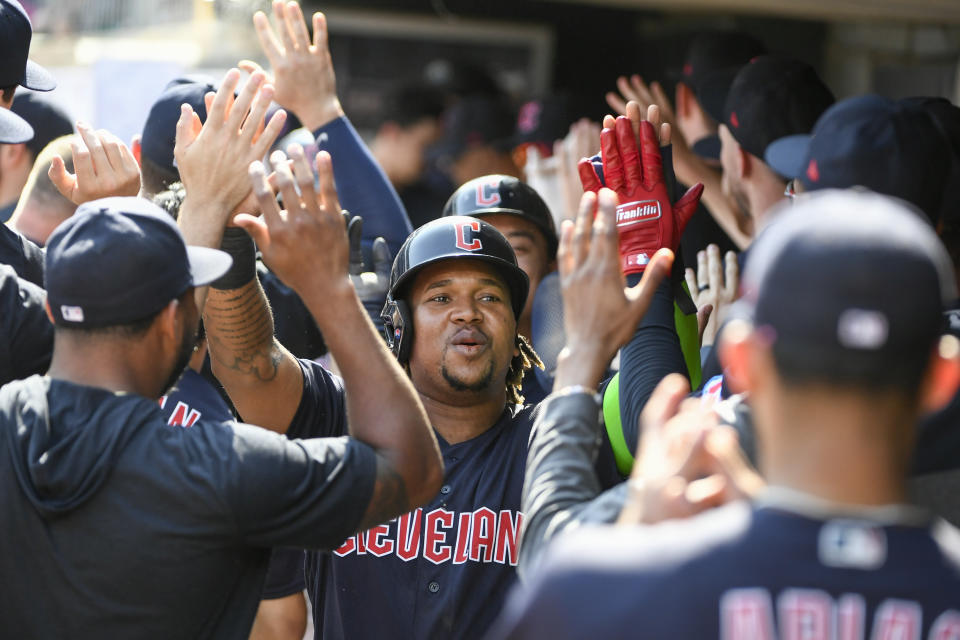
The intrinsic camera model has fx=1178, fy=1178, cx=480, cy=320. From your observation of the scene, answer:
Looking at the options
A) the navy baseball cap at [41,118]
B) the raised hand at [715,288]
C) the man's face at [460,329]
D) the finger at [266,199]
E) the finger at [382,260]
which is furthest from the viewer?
the navy baseball cap at [41,118]

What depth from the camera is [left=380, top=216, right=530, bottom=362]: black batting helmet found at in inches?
128

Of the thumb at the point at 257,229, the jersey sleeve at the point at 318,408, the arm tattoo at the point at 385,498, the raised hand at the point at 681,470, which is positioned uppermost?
the thumb at the point at 257,229

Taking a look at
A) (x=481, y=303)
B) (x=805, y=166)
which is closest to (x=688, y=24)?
(x=481, y=303)

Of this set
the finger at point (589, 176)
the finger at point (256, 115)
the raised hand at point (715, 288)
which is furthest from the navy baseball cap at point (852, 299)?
the raised hand at point (715, 288)

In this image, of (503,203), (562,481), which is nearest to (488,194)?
(503,203)

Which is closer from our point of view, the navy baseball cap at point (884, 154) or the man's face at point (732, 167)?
the navy baseball cap at point (884, 154)

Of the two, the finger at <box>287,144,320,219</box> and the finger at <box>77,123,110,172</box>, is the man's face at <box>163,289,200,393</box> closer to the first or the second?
the finger at <box>287,144,320,219</box>

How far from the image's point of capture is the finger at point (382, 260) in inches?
154

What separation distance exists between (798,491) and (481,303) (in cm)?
185

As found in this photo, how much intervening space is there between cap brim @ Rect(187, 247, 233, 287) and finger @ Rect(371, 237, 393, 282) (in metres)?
1.54

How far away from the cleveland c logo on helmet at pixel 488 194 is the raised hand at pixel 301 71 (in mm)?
583

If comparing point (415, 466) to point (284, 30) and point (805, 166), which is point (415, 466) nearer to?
point (805, 166)

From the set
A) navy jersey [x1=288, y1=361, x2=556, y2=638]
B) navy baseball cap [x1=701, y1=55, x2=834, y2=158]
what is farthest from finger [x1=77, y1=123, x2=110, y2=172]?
navy baseball cap [x1=701, y1=55, x2=834, y2=158]

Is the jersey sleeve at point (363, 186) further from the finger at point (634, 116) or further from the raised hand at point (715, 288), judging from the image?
the finger at point (634, 116)
